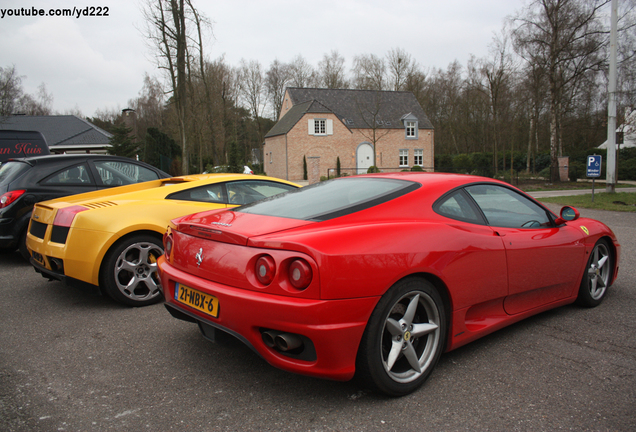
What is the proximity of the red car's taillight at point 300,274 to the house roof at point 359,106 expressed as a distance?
4121 cm

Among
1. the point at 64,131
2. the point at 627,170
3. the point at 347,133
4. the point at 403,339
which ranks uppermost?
the point at 64,131

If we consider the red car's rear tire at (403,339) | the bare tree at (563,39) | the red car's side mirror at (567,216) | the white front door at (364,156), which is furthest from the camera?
the white front door at (364,156)

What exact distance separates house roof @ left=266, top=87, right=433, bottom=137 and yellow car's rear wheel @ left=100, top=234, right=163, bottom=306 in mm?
39044

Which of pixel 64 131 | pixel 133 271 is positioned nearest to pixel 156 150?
pixel 64 131

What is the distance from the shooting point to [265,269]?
91.7 inches

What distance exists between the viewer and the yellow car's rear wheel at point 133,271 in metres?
4.16

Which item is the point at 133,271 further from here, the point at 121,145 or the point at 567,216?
the point at 121,145

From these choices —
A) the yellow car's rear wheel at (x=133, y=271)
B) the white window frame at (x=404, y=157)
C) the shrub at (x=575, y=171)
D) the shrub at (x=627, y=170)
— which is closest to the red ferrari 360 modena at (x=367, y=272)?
the yellow car's rear wheel at (x=133, y=271)

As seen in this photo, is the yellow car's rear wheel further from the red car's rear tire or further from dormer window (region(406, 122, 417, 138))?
dormer window (region(406, 122, 417, 138))

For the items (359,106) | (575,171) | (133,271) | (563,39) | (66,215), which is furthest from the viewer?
(359,106)

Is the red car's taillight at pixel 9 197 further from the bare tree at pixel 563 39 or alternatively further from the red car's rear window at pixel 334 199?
the bare tree at pixel 563 39

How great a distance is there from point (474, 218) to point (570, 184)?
25.1 meters

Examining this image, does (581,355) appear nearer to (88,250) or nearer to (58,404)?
(58,404)

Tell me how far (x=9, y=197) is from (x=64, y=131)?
40.7 metres
